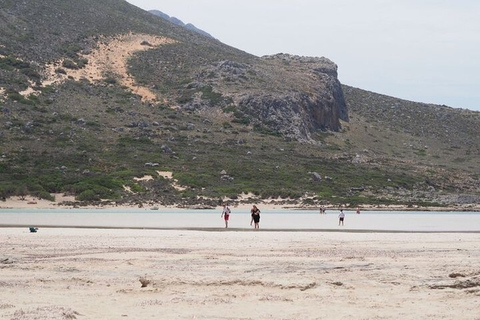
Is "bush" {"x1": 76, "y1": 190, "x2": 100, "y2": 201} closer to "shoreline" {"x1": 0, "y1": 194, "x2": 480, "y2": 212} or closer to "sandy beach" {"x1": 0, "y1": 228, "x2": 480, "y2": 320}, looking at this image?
"shoreline" {"x1": 0, "y1": 194, "x2": 480, "y2": 212}

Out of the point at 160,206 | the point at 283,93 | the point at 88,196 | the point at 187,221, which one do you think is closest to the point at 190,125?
the point at 283,93

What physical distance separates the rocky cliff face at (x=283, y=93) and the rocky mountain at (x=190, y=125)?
236mm

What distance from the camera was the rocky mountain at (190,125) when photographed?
66.5 meters

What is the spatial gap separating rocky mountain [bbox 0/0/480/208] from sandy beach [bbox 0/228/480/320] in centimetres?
3511

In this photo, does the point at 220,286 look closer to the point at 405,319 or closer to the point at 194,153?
the point at 405,319

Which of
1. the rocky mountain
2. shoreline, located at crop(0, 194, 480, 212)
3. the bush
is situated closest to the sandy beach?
shoreline, located at crop(0, 194, 480, 212)

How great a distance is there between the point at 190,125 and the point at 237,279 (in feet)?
239

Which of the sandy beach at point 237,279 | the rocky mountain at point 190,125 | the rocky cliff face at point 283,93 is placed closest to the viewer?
the sandy beach at point 237,279

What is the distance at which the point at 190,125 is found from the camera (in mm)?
89375

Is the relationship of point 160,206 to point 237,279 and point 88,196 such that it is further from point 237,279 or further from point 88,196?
point 237,279

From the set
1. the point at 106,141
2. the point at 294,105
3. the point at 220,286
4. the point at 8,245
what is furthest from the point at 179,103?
the point at 220,286

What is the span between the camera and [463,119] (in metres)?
136

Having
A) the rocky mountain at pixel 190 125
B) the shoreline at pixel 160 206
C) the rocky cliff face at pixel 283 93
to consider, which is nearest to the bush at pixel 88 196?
the rocky mountain at pixel 190 125

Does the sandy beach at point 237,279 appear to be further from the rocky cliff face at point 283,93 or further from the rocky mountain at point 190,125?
the rocky cliff face at point 283,93
